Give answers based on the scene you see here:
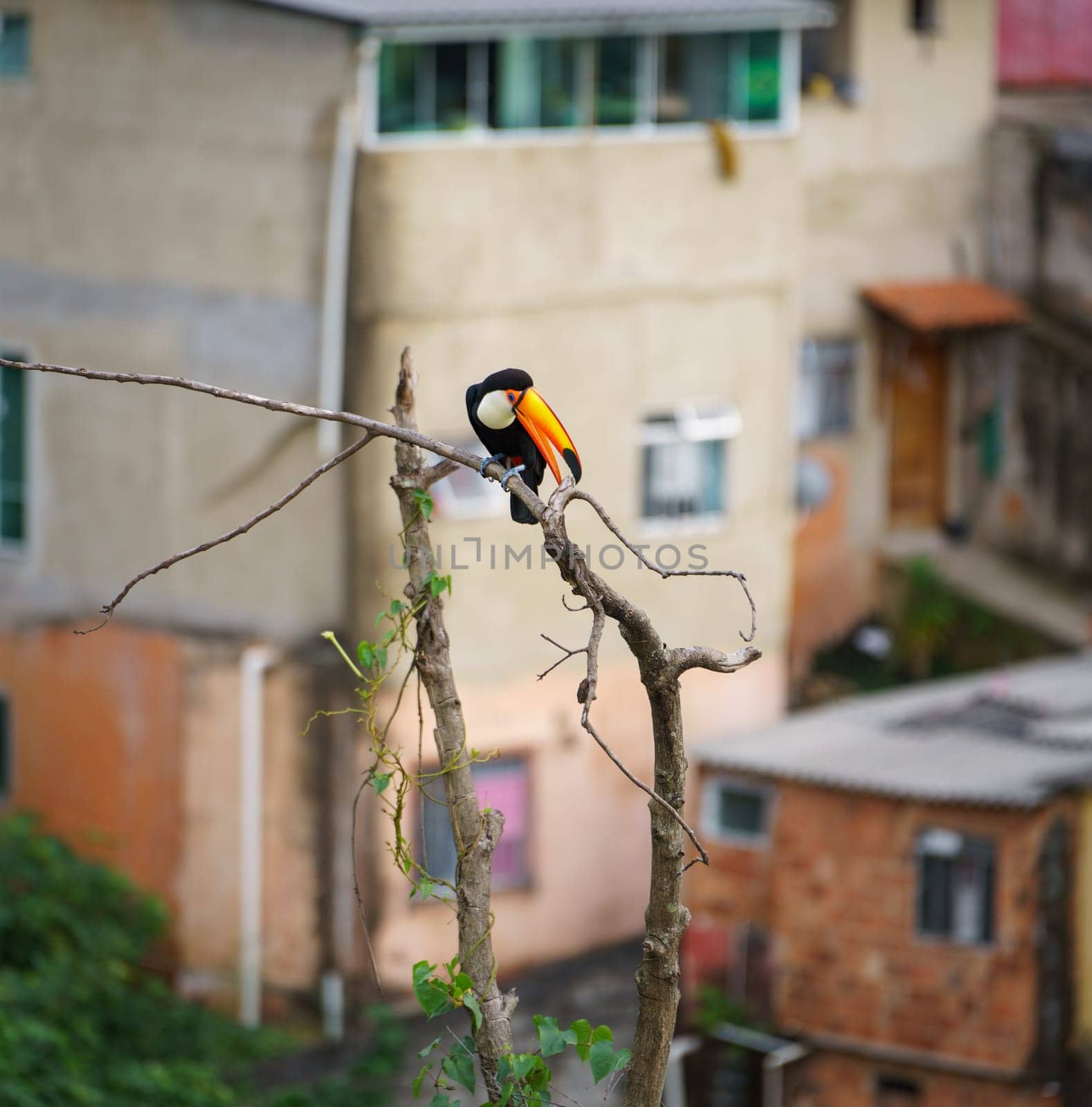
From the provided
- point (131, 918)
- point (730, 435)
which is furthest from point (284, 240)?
point (131, 918)

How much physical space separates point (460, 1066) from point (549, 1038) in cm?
29

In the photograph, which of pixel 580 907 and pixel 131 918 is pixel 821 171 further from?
pixel 131 918

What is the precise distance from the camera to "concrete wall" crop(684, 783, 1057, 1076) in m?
13.8

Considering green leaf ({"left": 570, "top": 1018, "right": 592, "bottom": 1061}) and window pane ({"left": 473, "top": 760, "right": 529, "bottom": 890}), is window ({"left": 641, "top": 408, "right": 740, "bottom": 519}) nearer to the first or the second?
window pane ({"left": 473, "top": 760, "right": 529, "bottom": 890})

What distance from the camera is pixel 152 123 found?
1573 centimetres

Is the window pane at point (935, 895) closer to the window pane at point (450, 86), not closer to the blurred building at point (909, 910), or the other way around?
the blurred building at point (909, 910)

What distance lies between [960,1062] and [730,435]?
5746 millimetres

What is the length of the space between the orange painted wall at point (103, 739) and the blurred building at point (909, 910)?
14.5ft

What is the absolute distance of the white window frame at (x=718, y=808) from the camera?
1498 centimetres

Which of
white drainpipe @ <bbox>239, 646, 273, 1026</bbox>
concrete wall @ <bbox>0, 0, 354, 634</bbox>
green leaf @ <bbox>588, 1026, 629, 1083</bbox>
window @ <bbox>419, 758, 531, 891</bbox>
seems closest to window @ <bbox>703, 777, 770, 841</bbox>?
window @ <bbox>419, 758, 531, 891</bbox>

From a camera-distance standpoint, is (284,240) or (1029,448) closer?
(284,240)

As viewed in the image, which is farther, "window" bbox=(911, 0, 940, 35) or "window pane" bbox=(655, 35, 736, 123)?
"window" bbox=(911, 0, 940, 35)

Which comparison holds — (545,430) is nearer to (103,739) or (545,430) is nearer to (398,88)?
(398,88)

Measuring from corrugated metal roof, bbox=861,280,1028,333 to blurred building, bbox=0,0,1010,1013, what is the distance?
4503 mm
